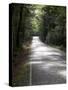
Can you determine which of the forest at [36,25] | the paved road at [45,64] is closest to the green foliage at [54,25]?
the forest at [36,25]

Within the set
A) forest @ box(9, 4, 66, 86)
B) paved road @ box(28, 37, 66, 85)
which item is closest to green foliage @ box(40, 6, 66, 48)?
forest @ box(9, 4, 66, 86)

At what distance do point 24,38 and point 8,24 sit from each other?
28cm

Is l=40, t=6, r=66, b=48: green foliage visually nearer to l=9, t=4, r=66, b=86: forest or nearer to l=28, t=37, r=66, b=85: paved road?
l=9, t=4, r=66, b=86: forest

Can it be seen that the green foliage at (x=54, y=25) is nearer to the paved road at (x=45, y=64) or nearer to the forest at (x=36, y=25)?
the forest at (x=36, y=25)

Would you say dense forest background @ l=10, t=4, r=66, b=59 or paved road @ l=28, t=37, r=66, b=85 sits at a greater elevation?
dense forest background @ l=10, t=4, r=66, b=59

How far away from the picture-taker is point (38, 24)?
2.98m

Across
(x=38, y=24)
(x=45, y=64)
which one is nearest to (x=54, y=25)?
(x=38, y=24)

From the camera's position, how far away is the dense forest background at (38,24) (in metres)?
2.89

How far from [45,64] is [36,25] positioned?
54cm

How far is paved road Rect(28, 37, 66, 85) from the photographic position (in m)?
2.97

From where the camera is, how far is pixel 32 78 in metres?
2.96

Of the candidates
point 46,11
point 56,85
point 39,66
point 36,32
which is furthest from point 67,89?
point 46,11

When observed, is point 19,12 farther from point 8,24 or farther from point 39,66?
point 39,66

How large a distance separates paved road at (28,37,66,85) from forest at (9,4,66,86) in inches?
2.8
